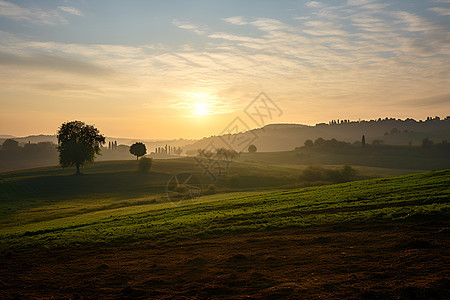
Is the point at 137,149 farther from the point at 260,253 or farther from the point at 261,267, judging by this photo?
the point at 261,267

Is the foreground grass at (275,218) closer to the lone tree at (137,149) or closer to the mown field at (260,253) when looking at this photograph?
the mown field at (260,253)

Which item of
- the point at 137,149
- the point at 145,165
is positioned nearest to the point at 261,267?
the point at 145,165

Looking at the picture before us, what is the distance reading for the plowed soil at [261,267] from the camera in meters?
12.0

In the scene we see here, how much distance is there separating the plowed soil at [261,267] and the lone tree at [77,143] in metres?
78.0

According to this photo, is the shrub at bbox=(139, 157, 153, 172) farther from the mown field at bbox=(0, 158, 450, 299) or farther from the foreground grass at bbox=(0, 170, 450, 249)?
the foreground grass at bbox=(0, 170, 450, 249)

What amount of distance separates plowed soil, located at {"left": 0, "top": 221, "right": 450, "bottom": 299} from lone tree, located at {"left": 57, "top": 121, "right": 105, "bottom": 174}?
78.0 metres

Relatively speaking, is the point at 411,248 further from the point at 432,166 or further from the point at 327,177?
the point at 432,166

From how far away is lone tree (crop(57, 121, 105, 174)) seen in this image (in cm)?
9281

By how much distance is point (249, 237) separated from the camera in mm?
20625

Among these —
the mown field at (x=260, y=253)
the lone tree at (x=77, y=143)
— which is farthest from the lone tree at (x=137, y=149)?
the mown field at (x=260, y=253)

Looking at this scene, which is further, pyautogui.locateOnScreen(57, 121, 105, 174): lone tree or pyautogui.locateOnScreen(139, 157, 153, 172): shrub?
pyautogui.locateOnScreen(139, 157, 153, 172): shrub

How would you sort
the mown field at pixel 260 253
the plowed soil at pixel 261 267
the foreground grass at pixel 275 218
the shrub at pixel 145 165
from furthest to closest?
the shrub at pixel 145 165 < the foreground grass at pixel 275 218 < the mown field at pixel 260 253 < the plowed soil at pixel 261 267

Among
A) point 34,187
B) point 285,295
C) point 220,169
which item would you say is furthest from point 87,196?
point 285,295

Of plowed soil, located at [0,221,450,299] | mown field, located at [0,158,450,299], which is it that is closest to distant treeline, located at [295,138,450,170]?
mown field, located at [0,158,450,299]
